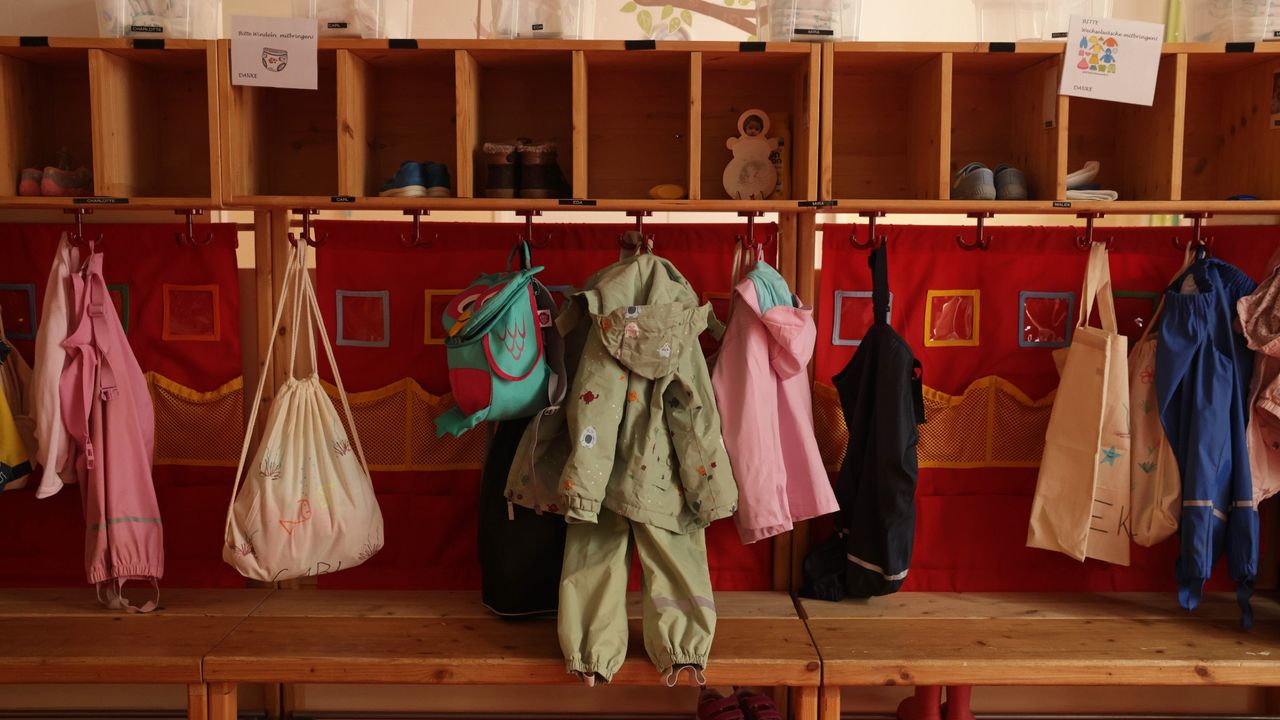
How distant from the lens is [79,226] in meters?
2.17

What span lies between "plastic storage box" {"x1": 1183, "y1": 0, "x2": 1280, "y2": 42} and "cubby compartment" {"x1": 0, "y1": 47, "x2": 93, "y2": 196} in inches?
91.2

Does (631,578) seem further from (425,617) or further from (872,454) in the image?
(872,454)

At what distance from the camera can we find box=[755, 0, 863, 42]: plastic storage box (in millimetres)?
2096

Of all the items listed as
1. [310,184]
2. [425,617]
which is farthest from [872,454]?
[310,184]

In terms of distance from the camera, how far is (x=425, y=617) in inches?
84.3

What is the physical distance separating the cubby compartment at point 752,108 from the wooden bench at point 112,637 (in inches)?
57.7

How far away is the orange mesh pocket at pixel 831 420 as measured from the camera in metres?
2.30

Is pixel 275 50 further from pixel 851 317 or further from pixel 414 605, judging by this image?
pixel 851 317

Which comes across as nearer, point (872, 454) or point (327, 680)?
point (327, 680)

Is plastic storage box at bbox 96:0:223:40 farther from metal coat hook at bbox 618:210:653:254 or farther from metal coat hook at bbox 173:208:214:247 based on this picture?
metal coat hook at bbox 618:210:653:254

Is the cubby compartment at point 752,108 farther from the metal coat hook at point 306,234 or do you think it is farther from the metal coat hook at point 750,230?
the metal coat hook at point 306,234

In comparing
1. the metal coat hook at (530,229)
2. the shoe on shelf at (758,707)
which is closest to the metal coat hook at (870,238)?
the metal coat hook at (530,229)

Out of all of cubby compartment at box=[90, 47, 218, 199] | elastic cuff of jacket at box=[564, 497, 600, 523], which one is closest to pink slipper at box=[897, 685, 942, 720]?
elastic cuff of jacket at box=[564, 497, 600, 523]

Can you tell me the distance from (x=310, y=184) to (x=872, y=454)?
1483 mm
